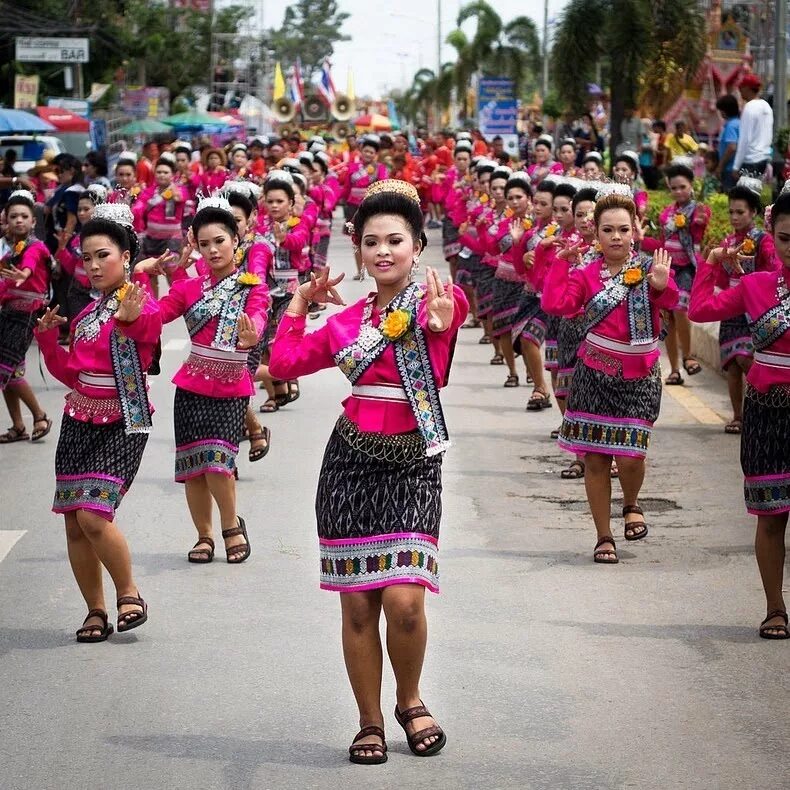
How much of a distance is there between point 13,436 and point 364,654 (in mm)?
7140

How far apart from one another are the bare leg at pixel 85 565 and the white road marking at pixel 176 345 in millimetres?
9750

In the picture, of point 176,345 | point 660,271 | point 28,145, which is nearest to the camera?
point 660,271

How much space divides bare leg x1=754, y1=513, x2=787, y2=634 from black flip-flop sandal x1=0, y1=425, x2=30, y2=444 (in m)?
6.64

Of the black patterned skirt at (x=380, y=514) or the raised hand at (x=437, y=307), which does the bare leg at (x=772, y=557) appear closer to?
the black patterned skirt at (x=380, y=514)

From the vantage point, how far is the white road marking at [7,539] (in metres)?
8.48

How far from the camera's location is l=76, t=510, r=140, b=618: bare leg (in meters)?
6.75

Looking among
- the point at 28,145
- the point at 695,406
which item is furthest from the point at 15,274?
the point at 28,145

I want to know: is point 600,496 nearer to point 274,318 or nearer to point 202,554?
point 202,554

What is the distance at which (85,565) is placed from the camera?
6859 millimetres

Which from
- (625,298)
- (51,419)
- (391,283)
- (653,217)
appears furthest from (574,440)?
(653,217)

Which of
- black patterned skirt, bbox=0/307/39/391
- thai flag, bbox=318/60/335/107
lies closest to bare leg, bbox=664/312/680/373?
black patterned skirt, bbox=0/307/39/391

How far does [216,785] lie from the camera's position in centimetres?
516

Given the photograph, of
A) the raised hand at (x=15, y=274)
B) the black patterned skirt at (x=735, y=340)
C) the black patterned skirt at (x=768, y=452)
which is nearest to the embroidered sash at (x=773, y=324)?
the black patterned skirt at (x=768, y=452)

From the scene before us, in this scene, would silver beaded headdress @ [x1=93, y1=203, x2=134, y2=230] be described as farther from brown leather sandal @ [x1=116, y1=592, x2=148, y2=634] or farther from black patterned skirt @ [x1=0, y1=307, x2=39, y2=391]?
black patterned skirt @ [x1=0, y1=307, x2=39, y2=391]
